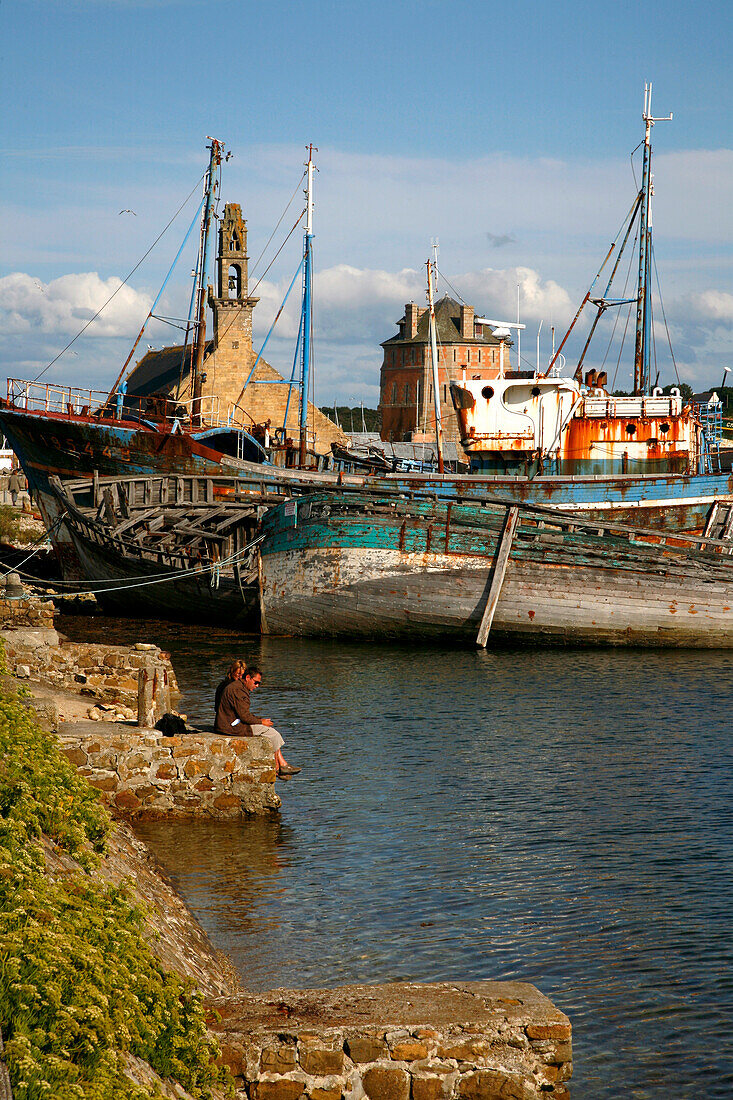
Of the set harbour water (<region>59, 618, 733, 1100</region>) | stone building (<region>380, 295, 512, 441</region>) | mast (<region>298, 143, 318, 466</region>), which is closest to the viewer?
harbour water (<region>59, 618, 733, 1100</region>)

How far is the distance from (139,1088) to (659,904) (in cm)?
693

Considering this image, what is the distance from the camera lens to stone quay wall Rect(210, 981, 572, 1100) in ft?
18.0

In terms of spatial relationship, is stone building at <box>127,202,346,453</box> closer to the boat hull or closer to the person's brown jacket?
the boat hull

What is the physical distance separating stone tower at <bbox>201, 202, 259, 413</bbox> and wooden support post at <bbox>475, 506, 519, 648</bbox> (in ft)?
114

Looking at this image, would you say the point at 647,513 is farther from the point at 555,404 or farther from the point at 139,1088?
the point at 139,1088

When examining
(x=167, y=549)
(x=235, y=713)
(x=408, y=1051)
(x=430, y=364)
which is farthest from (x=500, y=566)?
(x=430, y=364)

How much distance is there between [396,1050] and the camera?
5.57m

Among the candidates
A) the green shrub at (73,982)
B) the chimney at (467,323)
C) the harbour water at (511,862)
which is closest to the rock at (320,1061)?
the green shrub at (73,982)

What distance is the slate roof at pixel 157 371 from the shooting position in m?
62.7

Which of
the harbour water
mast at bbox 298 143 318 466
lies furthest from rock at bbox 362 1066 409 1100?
mast at bbox 298 143 318 466

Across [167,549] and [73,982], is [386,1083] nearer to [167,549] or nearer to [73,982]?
[73,982]

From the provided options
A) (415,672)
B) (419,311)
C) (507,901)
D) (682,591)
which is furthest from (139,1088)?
(419,311)

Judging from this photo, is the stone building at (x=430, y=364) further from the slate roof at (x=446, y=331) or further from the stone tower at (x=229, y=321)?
the stone tower at (x=229, y=321)

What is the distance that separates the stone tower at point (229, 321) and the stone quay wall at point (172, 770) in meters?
47.9
